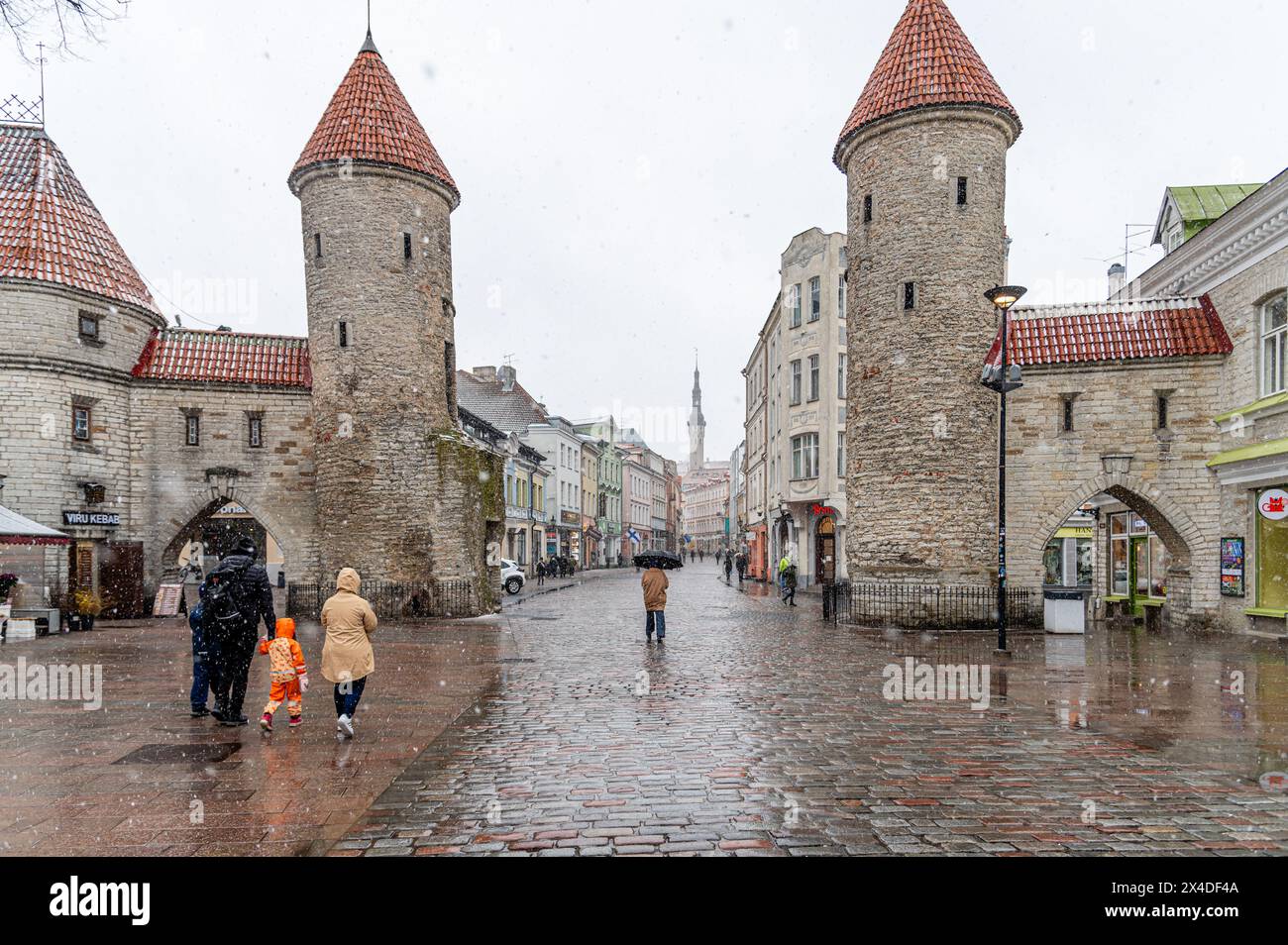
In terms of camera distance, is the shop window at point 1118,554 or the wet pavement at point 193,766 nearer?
the wet pavement at point 193,766

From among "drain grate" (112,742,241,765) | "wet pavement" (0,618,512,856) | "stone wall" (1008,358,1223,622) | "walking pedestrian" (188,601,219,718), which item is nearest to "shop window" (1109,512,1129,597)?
"stone wall" (1008,358,1223,622)

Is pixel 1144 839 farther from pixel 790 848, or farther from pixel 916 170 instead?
pixel 916 170

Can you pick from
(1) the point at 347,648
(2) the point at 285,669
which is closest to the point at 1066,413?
(1) the point at 347,648

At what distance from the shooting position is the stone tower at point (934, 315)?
19.7 metres

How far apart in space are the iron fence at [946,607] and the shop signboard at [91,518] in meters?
18.5

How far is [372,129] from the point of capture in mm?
22094

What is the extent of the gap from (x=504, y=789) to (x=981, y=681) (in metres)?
7.74

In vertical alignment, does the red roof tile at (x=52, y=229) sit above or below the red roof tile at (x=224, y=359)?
above

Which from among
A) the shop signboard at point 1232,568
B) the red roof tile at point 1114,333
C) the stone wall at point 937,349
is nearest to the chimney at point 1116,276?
the red roof tile at point 1114,333

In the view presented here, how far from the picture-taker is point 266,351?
76.6 ft

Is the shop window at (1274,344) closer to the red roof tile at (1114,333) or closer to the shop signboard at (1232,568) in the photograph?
the red roof tile at (1114,333)

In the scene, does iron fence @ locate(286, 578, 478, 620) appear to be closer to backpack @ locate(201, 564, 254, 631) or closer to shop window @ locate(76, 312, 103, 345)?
shop window @ locate(76, 312, 103, 345)

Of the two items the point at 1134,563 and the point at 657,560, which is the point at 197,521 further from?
the point at 1134,563

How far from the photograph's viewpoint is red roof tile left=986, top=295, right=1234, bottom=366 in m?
19.3
